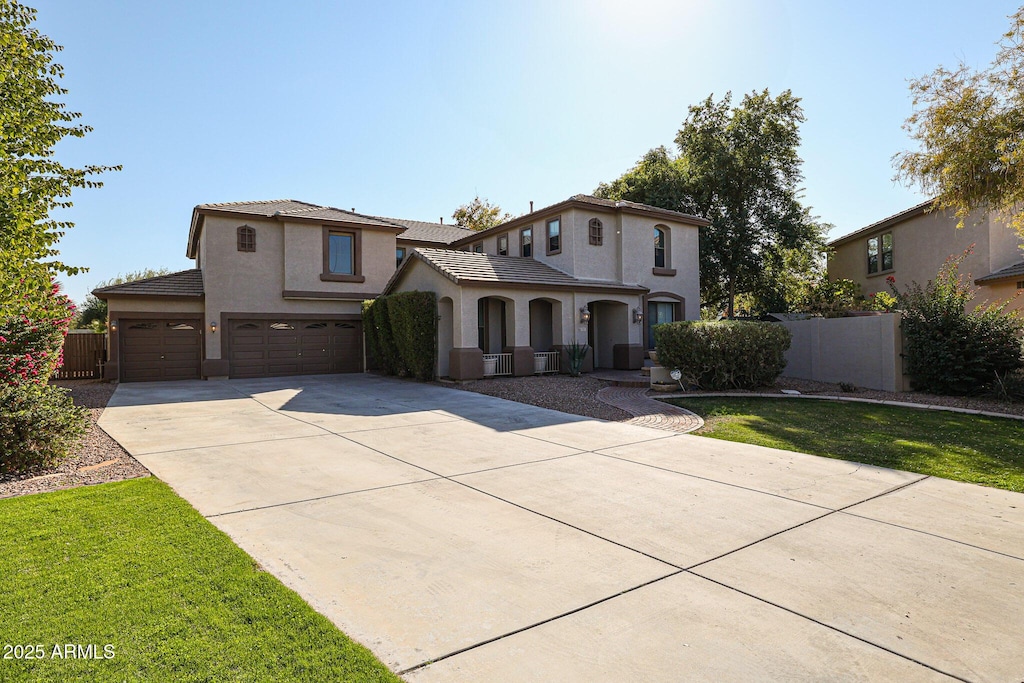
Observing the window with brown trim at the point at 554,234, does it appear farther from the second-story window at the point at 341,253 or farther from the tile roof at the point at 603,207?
the second-story window at the point at 341,253

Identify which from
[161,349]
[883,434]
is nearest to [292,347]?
[161,349]

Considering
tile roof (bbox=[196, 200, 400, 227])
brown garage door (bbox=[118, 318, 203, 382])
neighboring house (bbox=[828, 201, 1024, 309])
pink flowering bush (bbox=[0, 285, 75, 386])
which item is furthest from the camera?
tile roof (bbox=[196, 200, 400, 227])

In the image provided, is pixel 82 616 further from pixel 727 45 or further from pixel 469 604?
pixel 727 45

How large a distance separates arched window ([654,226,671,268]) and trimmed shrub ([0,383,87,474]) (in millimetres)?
18985

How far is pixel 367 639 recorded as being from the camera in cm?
307

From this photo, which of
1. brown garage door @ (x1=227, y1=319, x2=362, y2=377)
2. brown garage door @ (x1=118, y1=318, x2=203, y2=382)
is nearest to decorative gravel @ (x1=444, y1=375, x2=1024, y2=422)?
brown garage door @ (x1=227, y1=319, x2=362, y2=377)

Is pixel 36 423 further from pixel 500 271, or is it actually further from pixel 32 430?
pixel 500 271

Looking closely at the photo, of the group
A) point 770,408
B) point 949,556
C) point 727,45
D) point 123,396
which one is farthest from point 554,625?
point 123,396

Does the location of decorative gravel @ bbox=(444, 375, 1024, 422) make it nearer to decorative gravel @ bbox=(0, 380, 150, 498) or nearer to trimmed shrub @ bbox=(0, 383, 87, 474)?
decorative gravel @ bbox=(0, 380, 150, 498)

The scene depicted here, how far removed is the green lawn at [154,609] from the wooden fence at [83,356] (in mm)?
18765

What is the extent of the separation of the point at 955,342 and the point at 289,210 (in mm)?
20822

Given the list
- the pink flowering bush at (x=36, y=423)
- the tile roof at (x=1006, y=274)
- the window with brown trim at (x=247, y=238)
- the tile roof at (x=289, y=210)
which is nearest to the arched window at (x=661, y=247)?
the tile roof at (x=1006, y=274)

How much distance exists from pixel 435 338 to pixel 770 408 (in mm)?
9747

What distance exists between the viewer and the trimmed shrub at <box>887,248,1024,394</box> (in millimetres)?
12023
